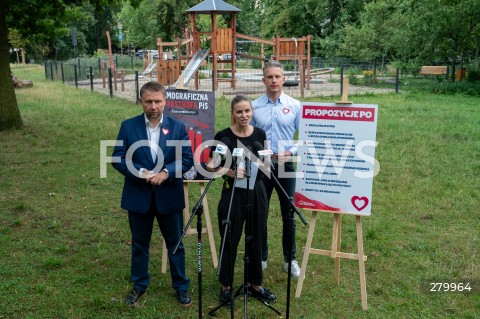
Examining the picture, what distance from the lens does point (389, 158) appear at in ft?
31.7

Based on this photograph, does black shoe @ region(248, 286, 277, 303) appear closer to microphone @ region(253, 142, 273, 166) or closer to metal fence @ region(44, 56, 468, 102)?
microphone @ region(253, 142, 273, 166)

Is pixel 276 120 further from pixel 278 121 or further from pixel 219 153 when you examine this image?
pixel 219 153

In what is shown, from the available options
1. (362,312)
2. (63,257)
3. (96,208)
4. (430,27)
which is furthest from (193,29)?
(362,312)

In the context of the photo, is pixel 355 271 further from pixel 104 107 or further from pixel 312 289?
pixel 104 107

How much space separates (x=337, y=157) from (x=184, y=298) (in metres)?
1.84

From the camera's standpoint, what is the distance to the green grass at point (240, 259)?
453cm

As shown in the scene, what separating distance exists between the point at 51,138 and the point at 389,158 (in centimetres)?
761

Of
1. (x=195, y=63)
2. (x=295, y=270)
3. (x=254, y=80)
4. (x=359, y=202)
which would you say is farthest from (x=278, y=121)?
(x=254, y=80)

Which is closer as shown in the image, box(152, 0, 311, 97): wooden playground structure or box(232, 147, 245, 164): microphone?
box(232, 147, 245, 164): microphone

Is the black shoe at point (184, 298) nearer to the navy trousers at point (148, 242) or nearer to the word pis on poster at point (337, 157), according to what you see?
the navy trousers at point (148, 242)

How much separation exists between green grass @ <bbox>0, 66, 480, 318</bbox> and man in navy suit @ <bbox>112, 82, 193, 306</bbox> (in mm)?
848

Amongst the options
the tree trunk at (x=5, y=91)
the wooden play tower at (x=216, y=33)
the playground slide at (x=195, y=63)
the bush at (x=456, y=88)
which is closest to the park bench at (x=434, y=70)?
the bush at (x=456, y=88)

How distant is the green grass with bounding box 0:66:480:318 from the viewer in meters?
4.53

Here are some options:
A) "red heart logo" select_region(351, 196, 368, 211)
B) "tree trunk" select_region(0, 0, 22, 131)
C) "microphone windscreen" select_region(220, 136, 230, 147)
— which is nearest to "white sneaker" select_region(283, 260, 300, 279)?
"red heart logo" select_region(351, 196, 368, 211)
